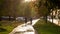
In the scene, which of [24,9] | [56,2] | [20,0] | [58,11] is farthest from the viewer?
[24,9]

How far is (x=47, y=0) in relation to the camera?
71.1 feet

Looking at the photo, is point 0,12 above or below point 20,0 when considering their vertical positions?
below

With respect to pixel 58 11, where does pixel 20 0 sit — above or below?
above

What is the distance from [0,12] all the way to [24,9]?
49.8m

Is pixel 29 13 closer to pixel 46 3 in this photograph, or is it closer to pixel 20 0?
pixel 20 0

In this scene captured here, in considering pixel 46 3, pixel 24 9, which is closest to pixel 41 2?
pixel 46 3

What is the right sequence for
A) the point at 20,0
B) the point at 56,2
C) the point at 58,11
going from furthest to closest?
1. the point at 20,0
2. the point at 58,11
3. the point at 56,2

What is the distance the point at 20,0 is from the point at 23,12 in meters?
22.0

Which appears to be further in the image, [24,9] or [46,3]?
[24,9]

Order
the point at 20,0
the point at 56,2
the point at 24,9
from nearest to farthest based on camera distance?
the point at 56,2
the point at 20,0
the point at 24,9

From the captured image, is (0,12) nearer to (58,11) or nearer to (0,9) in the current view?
(0,9)

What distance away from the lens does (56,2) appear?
68.6ft

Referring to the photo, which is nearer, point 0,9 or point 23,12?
point 0,9

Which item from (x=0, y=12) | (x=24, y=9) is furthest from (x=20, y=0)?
(x=0, y=12)
